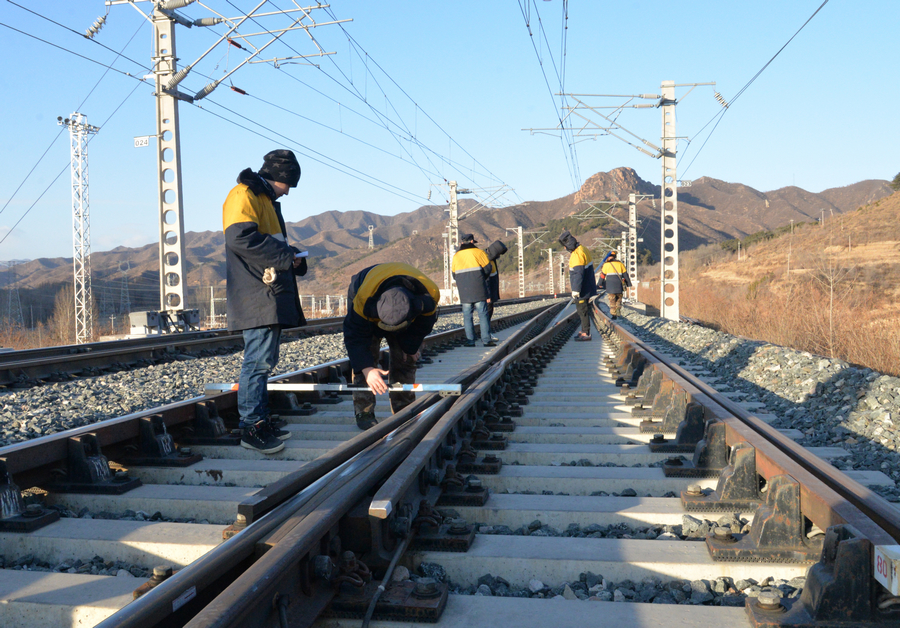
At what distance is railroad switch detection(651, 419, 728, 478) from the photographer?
326 centimetres

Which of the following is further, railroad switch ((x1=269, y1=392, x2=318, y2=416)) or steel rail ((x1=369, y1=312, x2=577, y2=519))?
railroad switch ((x1=269, y1=392, x2=318, y2=416))

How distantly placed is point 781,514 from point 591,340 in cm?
1082

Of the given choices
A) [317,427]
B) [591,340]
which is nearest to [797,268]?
[591,340]

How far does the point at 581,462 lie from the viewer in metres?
3.69

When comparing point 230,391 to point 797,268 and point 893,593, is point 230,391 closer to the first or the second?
point 893,593

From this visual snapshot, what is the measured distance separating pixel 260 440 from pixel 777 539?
2739mm

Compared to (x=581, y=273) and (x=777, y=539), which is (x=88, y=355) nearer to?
(x=581, y=273)

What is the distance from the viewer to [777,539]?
2.30 meters

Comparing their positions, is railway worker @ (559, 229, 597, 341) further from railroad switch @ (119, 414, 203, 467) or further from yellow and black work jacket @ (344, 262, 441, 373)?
railroad switch @ (119, 414, 203, 467)

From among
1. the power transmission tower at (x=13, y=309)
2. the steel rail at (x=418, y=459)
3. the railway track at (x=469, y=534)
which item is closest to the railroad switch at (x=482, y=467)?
the railway track at (x=469, y=534)

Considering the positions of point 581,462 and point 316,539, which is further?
point 581,462

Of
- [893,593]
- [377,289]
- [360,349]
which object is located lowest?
[893,593]

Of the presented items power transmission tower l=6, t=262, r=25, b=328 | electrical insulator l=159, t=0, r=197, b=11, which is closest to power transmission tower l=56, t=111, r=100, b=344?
power transmission tower l=6, t=262, r=25, b=328

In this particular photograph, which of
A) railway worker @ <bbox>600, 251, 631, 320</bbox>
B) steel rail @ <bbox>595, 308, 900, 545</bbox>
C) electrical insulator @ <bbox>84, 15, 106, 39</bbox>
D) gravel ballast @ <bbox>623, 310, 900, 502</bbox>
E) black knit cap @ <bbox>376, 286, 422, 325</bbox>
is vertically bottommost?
gravel ballast @ <bbox>623, 310, 900, 502</bbox>
